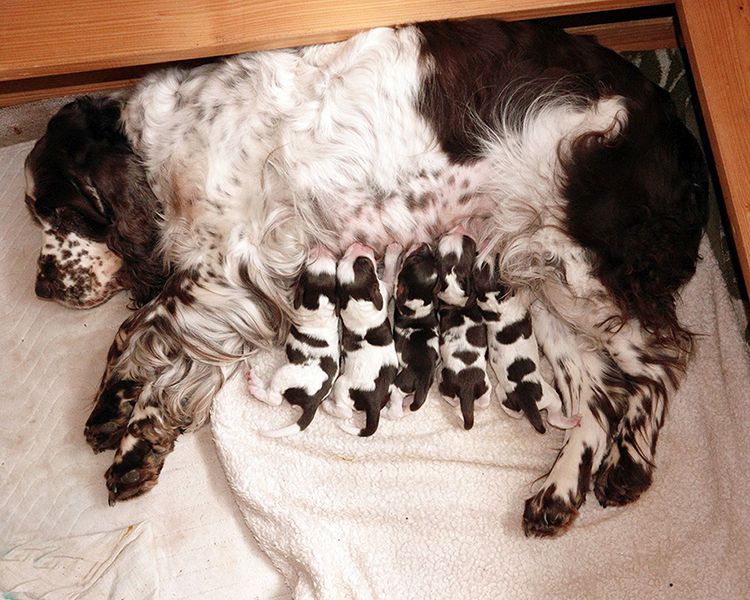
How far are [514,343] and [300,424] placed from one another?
2.14ft

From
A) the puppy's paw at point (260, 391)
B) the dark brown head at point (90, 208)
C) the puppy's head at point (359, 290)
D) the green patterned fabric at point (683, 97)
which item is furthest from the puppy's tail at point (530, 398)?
the dark brown head at point (90, 208)

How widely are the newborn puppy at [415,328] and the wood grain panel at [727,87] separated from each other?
0.80m

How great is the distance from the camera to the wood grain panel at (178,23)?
7.61 feet

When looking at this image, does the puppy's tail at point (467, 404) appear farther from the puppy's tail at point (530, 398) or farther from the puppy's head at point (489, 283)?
the puppy's head at point (489, 283)

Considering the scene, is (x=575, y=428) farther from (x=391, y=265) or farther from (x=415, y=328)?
(x=391, y=265)

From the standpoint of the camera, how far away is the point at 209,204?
2512 mm

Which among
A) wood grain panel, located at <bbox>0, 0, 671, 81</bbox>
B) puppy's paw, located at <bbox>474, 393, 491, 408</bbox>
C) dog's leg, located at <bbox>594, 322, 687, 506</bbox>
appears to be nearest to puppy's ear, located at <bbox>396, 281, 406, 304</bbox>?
puppy's paw, located at <bbox>474, 393, 491, 408</bbox>

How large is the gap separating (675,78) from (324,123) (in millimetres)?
1290

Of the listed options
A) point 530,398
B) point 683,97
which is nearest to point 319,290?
point 530,398

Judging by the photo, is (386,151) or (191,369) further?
(191,369)

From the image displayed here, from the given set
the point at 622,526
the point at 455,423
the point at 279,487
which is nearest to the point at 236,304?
the point at 279,487

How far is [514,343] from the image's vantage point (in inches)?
97.2

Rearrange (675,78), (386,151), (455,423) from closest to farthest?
(386,151) < (455,423) < (675,78)

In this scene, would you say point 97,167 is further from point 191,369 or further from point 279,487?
point 279,487
